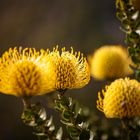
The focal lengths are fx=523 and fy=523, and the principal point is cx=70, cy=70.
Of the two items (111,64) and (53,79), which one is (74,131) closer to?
(53,79)

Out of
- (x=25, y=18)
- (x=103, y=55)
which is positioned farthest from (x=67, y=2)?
(x=103, y=55)

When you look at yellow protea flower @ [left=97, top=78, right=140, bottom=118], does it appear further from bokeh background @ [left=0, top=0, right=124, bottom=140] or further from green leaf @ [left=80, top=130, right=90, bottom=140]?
bokeh background @ [left=0, top=0, right=124, bottom=140]

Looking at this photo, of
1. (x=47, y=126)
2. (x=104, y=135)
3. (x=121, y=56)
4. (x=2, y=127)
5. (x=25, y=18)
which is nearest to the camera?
(x=47, y=126)

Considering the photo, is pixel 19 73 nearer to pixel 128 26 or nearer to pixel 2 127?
pixel 128 26

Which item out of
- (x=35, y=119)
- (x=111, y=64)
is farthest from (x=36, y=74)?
(x=111, y=64)

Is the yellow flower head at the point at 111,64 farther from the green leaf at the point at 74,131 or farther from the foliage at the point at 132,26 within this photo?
the green leaf at the point at 74,131
